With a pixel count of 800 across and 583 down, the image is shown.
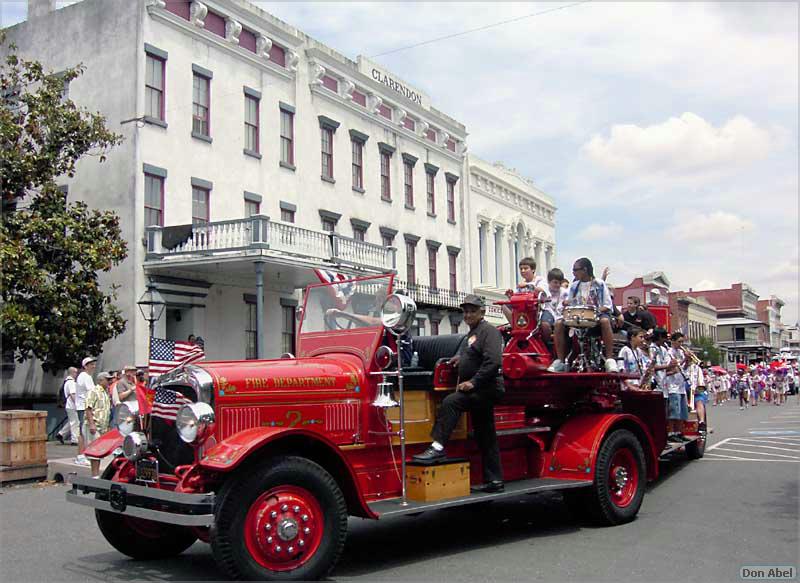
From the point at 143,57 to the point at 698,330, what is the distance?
7381 centimetres

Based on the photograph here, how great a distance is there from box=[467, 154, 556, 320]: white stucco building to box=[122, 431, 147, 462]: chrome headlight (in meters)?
31.3

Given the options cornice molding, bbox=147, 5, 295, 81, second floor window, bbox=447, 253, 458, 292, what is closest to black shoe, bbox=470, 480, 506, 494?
cornice molding, bbox=147, 5, 295, 81

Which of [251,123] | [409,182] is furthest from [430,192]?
[251,123]

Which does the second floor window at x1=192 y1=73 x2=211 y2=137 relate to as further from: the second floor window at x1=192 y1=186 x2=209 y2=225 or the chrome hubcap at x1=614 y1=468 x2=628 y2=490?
the chrome hubcap at x1=614 y1=468 x2=628 y2=490

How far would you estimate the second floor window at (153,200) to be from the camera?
A: 2125 cm

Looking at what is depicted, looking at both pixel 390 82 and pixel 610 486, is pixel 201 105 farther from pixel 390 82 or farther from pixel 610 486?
pixel 610 486

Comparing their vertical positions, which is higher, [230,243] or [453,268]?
[453,268]

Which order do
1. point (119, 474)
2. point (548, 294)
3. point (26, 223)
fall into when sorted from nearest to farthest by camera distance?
point (119, 474) < point (548, 294) < point (26, 223)

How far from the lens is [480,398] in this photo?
7.09 m

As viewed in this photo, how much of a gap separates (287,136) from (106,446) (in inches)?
800

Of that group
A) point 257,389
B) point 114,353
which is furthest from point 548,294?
point 114,353

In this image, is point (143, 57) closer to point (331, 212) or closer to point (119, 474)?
point (331, 212)

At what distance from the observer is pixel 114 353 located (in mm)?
20641

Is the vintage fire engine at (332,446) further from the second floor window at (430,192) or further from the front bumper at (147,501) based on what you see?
the second floor window at (430,192)
